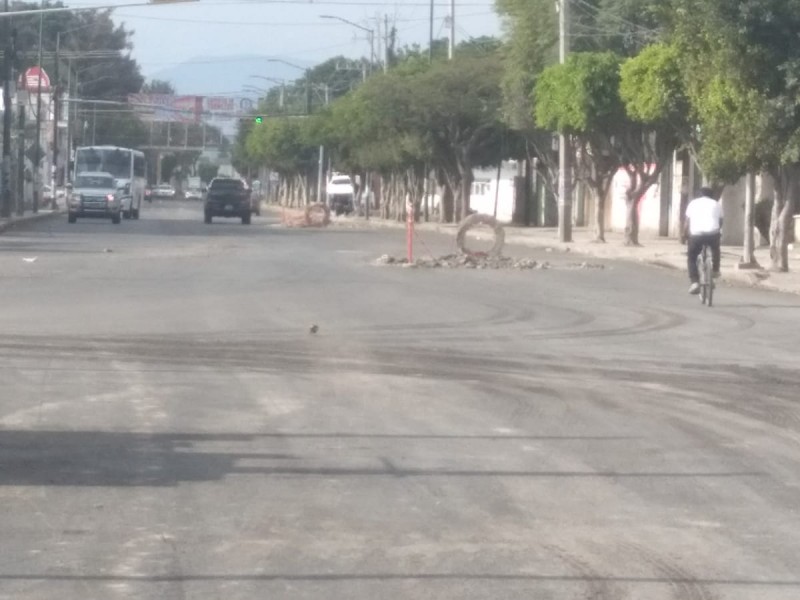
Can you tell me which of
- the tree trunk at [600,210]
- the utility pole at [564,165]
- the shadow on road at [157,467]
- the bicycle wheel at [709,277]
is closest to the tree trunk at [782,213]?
the bicycle wheel at [709,277]

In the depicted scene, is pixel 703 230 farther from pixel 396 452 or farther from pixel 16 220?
pixel 16 220

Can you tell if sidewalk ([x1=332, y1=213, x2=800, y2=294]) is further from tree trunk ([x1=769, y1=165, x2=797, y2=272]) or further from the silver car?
the silver car

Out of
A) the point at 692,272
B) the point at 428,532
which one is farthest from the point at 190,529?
the point at 692,272

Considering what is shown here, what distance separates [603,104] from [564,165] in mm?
3463

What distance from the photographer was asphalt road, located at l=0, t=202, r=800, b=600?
733cm

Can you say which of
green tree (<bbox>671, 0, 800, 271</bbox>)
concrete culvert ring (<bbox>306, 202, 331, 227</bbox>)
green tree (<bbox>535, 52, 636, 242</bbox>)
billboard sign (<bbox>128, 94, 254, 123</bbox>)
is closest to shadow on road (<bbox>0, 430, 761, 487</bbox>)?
green tree (<bbox>671, 0, 800, 271</bbox>)

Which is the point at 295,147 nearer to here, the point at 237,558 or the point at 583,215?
the point at 583,215

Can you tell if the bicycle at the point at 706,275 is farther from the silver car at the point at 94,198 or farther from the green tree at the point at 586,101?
the silver car at the point at 94,198

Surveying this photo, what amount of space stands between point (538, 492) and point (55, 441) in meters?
3.37

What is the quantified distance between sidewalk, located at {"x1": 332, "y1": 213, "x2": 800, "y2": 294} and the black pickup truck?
951 centimetres

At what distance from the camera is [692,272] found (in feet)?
78.7

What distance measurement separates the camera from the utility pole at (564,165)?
43188 millimetres

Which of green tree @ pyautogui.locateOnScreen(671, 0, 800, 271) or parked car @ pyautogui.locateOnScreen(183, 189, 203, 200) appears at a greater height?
green tree @ pyautogui.locateOnScreen(671, 0, 800, 271)

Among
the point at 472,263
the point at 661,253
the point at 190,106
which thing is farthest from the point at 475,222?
the point at 190,106
